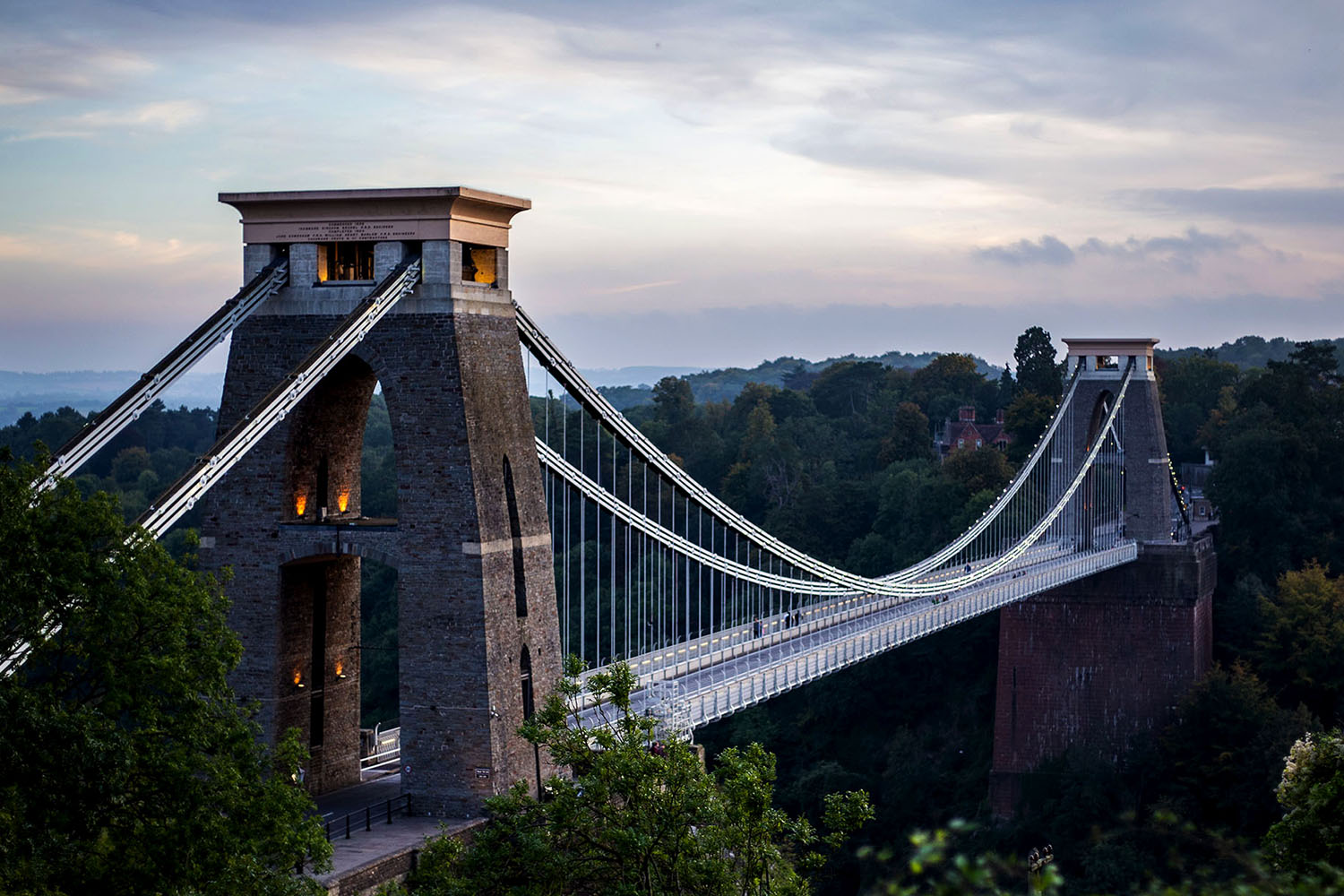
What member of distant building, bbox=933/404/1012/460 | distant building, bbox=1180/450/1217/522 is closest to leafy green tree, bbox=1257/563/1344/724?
distant building, bbox=1180/450/1217/522

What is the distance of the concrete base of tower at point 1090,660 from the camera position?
1871 inches

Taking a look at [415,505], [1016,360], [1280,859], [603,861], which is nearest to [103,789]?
[603,861]

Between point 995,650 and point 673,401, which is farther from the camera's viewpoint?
point 673,401

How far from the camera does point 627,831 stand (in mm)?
Answer: 15445

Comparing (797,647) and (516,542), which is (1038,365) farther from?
(516,542)

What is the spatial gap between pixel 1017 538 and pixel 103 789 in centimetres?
3960

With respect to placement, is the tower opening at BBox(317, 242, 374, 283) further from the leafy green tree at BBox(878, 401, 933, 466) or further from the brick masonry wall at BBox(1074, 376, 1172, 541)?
the leafy green tree at BBox(878, 401, 933, 466)

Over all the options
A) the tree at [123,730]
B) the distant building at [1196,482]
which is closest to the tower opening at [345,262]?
the tree at [123,730]

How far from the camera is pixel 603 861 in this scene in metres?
16.8

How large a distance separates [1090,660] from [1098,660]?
0.63ft

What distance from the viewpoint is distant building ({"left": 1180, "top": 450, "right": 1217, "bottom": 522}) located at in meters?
61.9

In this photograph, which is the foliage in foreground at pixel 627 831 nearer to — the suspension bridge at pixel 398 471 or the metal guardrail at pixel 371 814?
the metal guardrail at pixel 371 814

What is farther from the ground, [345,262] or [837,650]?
[345,262]

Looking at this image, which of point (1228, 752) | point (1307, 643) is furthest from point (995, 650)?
point (1228, 752)
